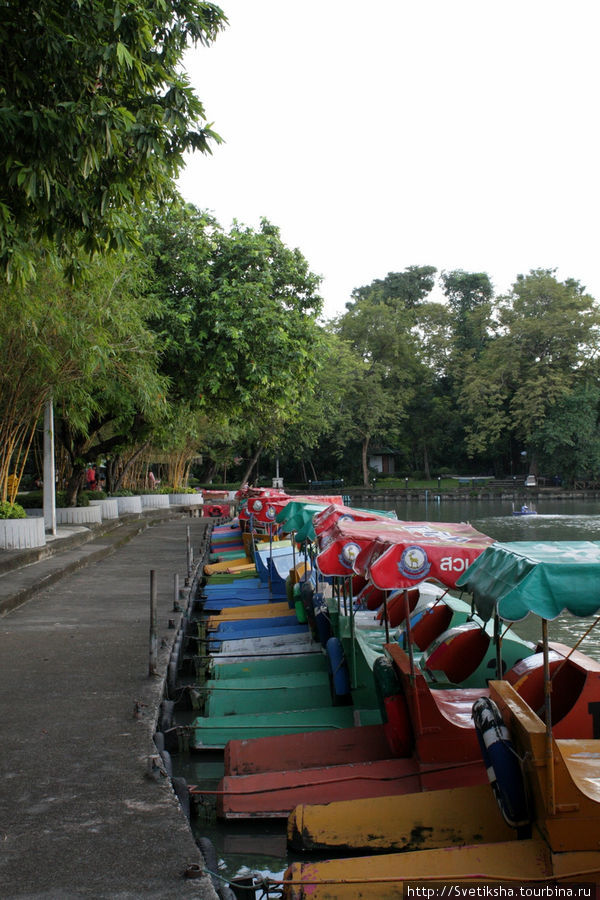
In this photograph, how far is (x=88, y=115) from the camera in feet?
Answer: 20.6

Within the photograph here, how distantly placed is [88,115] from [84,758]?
15.9ft

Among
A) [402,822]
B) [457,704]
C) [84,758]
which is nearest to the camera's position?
[402,822]

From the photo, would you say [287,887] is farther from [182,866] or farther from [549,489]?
[549,489]

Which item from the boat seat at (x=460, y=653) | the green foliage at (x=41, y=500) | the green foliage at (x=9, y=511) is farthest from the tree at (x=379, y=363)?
the boat seat at (x=460, y=653)

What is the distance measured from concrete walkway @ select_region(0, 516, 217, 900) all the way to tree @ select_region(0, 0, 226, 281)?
Answer: 371 centimetres

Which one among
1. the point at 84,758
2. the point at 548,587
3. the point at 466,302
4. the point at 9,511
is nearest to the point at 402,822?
the point at 548,587

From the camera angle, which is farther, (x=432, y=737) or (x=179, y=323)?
(x=179, y=323)

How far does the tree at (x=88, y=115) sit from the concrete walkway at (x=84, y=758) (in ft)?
12.2

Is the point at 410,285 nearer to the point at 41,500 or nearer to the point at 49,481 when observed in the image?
the point at 41,500

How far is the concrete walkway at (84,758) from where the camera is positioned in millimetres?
4039

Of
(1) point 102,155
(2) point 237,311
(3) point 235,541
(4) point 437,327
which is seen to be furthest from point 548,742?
(4) point 437,327

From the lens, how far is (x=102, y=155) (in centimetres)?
651

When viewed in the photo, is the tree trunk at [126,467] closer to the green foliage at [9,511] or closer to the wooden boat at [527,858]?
the green foliage at [9,511]

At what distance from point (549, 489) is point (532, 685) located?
5407cm
